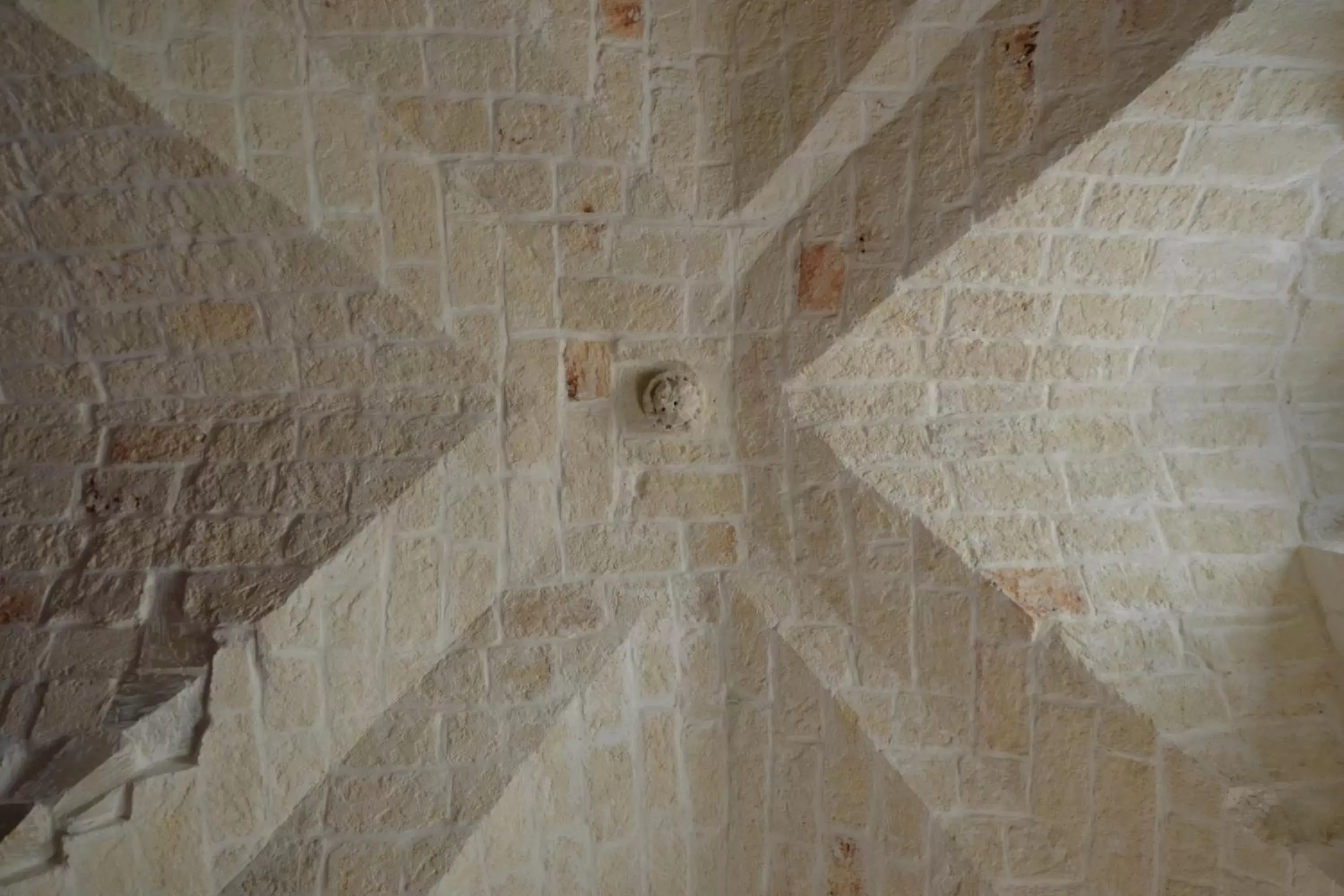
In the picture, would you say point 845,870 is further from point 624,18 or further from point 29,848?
point 624,18

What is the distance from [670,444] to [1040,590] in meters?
1.20

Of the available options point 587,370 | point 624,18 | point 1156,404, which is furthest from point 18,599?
point 1156,404

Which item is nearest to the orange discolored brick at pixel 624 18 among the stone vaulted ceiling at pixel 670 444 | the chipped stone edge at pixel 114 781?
the stone vaulted ceiling at pixel 670 444

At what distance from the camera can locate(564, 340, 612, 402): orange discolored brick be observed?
285 centimetres

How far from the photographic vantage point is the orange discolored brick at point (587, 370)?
2.85 metres

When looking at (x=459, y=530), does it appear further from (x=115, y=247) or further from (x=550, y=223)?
(x=115, y=247)

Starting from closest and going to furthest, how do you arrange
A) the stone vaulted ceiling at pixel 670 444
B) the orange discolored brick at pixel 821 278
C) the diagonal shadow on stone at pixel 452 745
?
the stone vaulted ceiling at pixel 670 444 → the diagonal shadow on stone at pixel 452 745 → the orange discolored brick at pixel 821 278

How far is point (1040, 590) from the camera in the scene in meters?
2.71


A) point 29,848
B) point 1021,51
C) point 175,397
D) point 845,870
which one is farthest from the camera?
point 845,870

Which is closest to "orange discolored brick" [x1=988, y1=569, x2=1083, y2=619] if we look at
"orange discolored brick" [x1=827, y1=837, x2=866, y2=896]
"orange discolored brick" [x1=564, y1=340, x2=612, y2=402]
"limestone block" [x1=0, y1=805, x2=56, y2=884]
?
"orange discolored brick" [x1=827, y1=837, x2=866, y2=896]

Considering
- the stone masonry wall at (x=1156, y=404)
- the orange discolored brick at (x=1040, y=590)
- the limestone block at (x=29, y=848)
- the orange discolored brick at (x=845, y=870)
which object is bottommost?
the orange discolored brick at (x=845, y=870)

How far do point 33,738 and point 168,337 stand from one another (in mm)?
1162

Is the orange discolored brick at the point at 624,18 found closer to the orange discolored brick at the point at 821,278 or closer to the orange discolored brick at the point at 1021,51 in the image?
the orange discolored brick at the point at 821,278

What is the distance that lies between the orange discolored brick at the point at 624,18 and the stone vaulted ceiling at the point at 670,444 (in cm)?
1
